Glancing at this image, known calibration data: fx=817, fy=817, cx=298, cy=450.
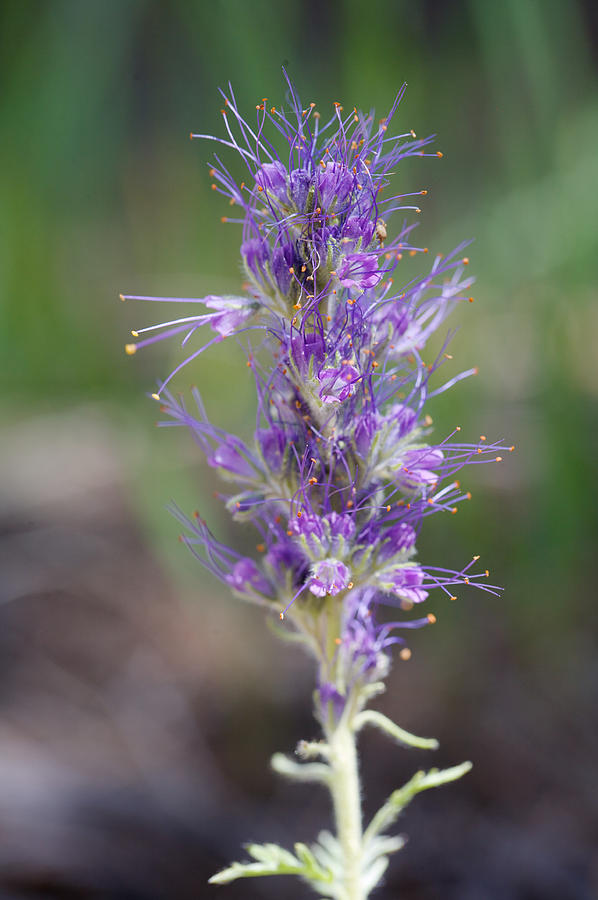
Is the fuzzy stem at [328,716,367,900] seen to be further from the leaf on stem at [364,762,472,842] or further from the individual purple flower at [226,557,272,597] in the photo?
the individual purple flower at [226,557,272,597]

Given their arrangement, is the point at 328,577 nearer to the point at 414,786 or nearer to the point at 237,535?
the point at 414,786

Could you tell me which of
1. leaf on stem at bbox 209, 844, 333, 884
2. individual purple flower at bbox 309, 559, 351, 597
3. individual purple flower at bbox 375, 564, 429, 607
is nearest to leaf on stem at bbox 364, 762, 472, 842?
leaf on stem at bbox 209, 844, 333, 884

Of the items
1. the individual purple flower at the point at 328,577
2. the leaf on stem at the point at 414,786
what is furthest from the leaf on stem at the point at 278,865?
the individual purple flower at the point at 328,577

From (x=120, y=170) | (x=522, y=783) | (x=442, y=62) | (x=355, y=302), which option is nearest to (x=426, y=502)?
(x=355, y=302)

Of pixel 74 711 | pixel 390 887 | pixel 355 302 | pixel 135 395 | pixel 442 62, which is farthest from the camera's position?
pixel 442 62

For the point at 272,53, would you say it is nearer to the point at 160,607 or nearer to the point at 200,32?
the point at 200,32

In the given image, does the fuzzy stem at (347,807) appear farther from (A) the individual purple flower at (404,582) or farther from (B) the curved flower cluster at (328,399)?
(A) the individual purple flower at (404,582)
